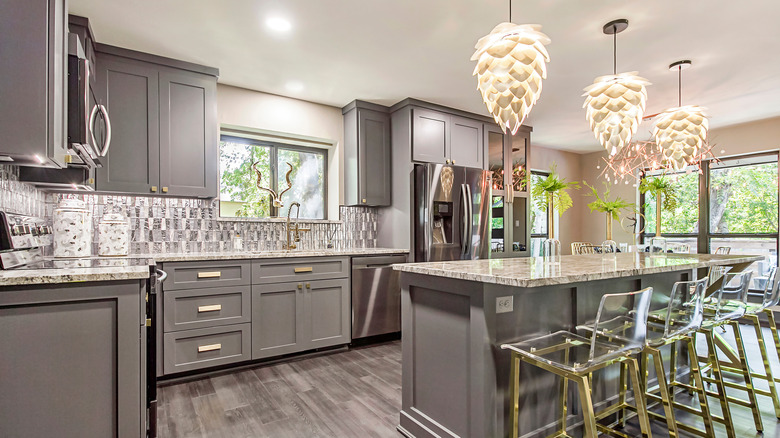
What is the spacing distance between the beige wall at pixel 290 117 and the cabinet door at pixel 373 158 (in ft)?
1.11

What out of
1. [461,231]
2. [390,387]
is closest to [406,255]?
[461,231]

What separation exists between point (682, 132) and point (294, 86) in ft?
11.1

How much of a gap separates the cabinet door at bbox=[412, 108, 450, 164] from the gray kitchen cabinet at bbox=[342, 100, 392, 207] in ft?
1.25

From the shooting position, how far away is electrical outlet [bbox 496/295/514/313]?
1695 millimetres

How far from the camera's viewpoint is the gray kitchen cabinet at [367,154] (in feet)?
13.6

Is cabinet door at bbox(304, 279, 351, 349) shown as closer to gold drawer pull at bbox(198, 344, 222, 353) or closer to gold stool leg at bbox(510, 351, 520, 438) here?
gold drawer pull at bbox(198, 344, 222, 353)

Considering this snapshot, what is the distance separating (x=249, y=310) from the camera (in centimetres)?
307

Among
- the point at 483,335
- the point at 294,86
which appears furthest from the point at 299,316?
the point at 294,86

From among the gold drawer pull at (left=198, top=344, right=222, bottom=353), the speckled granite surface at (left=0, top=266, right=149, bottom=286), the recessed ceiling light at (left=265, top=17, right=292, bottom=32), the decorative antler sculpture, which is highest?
the recessed ceiling light at (left=265, top=17, right=292, bottom=32)

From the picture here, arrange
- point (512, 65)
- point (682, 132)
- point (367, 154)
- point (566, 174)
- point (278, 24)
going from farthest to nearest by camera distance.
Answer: point (566, 174)
point (367, 154)
point (682, 132)
point (278, 24)
point (512, 65)

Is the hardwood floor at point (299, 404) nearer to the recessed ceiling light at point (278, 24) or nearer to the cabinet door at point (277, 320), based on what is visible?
the cabinet door at point (277, 320)

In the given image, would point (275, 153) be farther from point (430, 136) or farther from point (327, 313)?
point (327, 313)

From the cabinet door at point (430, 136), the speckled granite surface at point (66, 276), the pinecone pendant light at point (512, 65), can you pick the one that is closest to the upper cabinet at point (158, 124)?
the speckled granite surface at point (66, 276)

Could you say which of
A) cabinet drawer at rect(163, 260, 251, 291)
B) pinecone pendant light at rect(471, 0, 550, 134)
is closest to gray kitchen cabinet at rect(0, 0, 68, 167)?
cabinet drawer at rect(163, 260, 251, 291)
